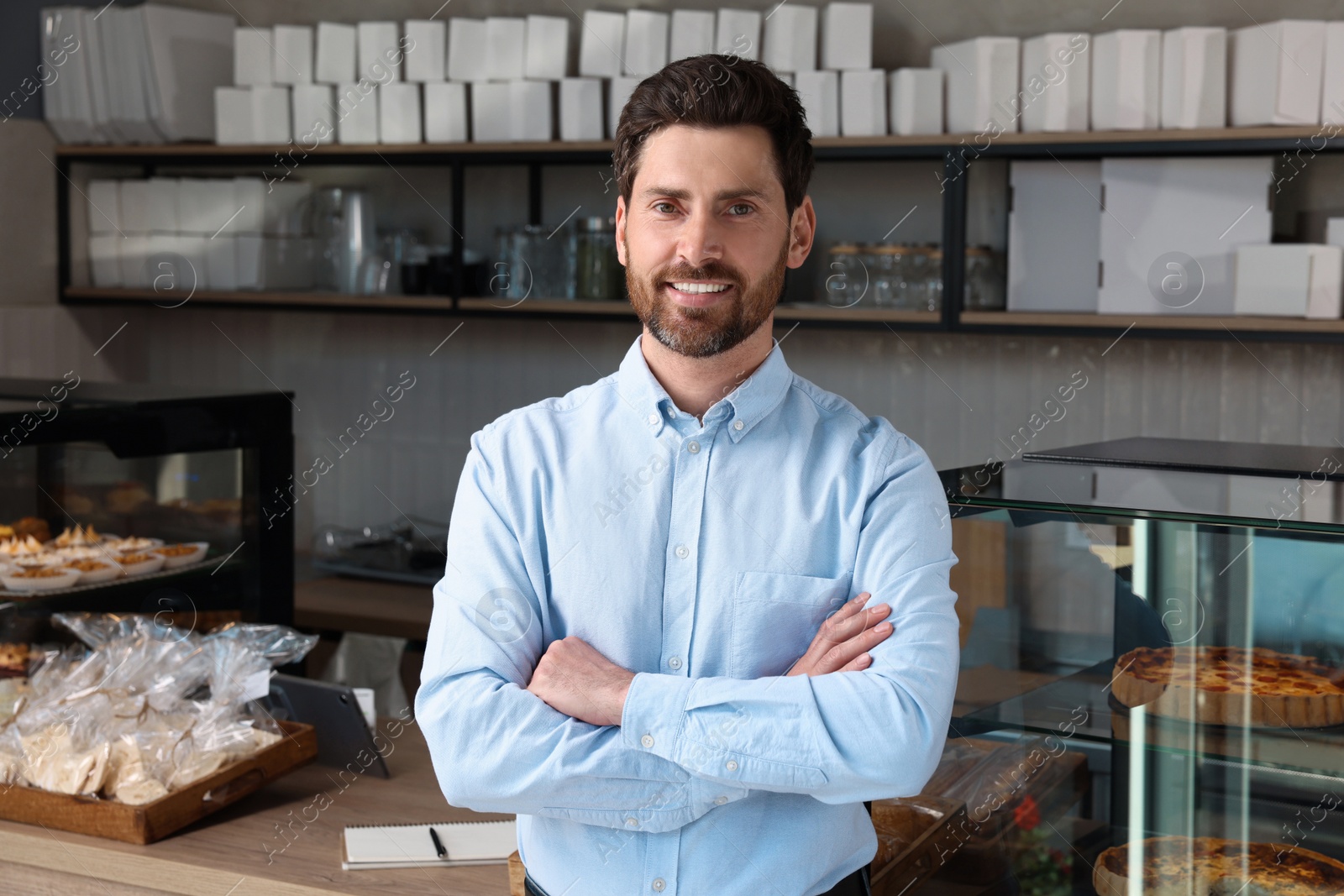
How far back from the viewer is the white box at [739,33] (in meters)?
2.98

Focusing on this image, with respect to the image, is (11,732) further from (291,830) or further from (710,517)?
(710,517)

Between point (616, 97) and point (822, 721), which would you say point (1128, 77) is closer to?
point (616, 97)

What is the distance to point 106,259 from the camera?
3.78 m

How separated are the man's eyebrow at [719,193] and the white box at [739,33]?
6.31 ft

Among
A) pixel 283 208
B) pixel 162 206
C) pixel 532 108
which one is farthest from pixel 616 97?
pixel 162 206

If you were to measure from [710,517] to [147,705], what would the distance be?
90cm

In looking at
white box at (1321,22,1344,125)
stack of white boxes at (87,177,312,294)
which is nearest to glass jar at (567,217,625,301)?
stack of white boxes at (87,177,312,294)

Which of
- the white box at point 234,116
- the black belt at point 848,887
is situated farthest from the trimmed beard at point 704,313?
the white box at point 234,116

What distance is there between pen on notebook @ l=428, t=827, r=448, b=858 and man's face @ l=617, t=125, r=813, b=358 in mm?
709

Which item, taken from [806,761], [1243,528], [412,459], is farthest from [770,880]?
[412,459]

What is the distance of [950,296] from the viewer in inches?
112

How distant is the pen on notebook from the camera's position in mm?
1517

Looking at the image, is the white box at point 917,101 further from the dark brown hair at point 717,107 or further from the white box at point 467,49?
the dark brown hair at point 717,107

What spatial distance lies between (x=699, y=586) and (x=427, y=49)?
2524mm
